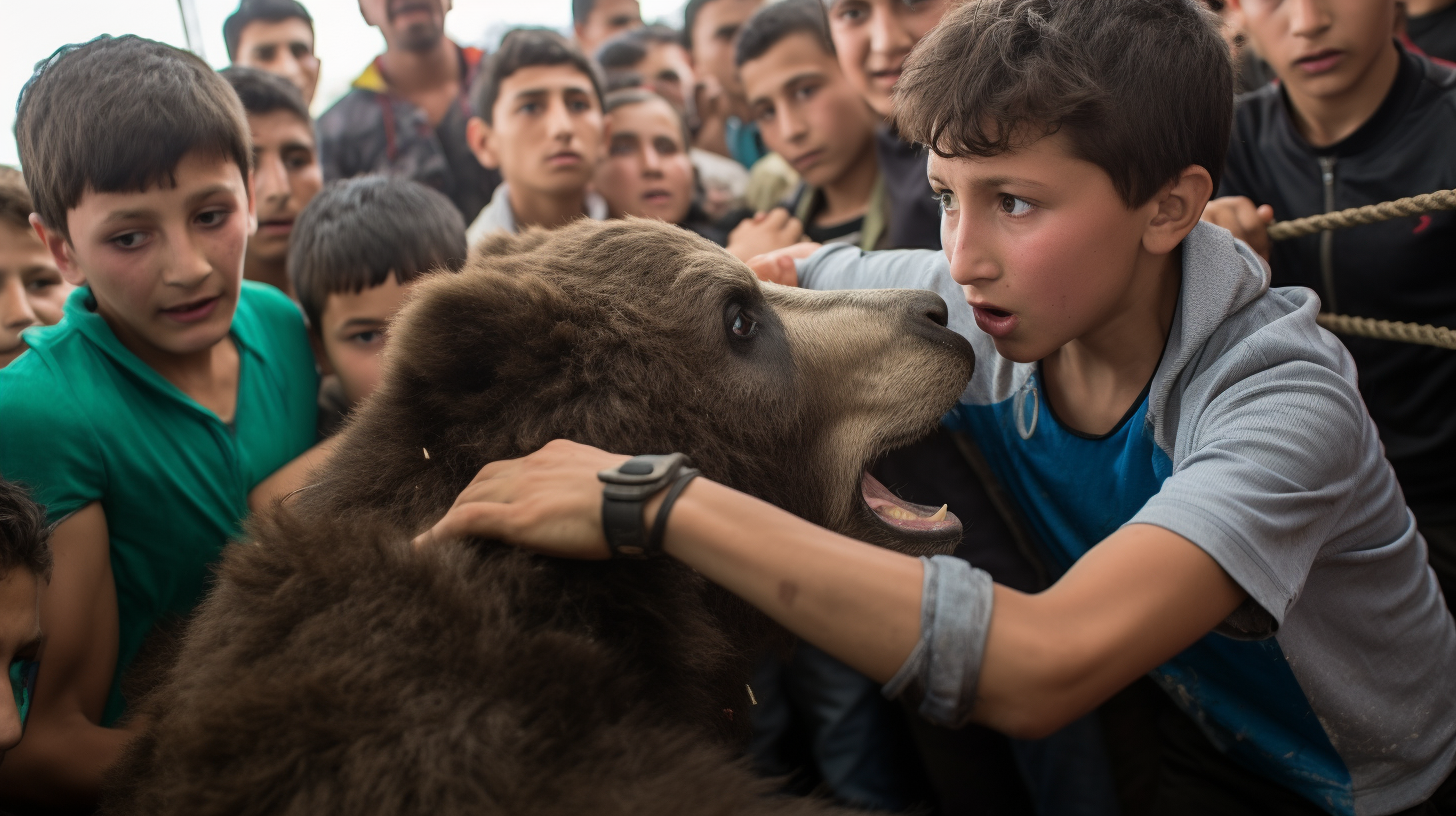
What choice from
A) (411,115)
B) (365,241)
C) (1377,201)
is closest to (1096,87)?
(1377,201)

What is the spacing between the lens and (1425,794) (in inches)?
97.1

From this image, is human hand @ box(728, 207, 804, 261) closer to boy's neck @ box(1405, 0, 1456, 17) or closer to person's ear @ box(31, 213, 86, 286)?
person's ear @ box(31, 213, 86, 286)

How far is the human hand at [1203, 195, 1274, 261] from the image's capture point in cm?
326

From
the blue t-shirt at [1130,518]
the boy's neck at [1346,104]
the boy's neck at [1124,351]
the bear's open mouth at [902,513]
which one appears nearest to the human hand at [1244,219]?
the boy's neck at [1346,104]

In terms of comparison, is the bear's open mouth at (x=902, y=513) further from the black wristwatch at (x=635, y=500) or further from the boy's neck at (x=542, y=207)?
the boy's neck at (x=542, y=207)

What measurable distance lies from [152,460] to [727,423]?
1816 mm

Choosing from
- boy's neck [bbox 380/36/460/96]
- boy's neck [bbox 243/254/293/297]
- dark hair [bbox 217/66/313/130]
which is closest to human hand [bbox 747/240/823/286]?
boy's neck [bbox 243/254/293/297]

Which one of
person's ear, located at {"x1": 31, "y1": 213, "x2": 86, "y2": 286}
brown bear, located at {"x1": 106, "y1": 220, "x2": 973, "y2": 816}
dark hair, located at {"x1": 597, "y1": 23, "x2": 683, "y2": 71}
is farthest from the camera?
dark hair, located at {"x1": 597, "y1": 23, "x2": 683, "y2": 71}

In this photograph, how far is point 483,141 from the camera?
5.94 m

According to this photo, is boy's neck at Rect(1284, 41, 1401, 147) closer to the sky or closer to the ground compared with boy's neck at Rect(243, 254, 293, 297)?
closer to the sky

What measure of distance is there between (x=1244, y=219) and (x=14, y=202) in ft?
14.1

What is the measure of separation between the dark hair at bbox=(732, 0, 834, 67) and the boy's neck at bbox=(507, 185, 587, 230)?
122cm

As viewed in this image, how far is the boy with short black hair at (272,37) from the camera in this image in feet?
22.1

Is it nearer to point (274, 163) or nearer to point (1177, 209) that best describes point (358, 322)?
point (274, 163)
